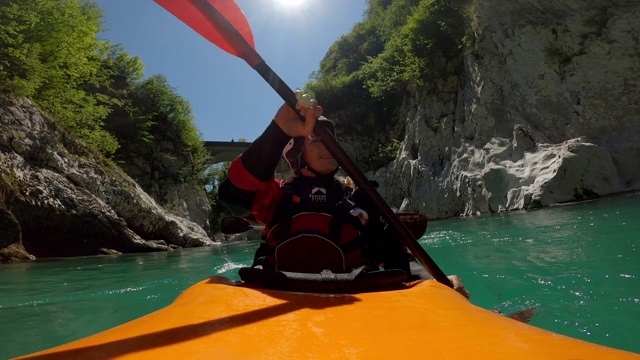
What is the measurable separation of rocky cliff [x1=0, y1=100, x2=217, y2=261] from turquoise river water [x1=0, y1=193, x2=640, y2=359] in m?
1.74

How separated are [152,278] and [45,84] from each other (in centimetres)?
925

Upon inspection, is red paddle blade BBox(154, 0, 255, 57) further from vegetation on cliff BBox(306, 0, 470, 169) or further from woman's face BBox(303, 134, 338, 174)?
vegetation on cliff BBox(306, 0, 470, 169)

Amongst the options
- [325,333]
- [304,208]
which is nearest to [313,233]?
[304,208]

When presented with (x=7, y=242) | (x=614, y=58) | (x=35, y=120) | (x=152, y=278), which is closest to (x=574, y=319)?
(x=152, y=278)

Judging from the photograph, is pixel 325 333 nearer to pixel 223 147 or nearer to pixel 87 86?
pixel 87 86

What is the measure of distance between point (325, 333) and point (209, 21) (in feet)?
5.45

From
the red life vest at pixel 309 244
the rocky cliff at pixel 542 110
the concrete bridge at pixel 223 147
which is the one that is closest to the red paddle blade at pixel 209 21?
the red life vest at pixel 309 244

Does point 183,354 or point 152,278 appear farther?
point 152,278

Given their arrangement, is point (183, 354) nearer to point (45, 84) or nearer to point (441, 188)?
point (45, 84)

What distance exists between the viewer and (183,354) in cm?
85

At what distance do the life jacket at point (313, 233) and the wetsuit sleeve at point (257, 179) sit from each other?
72mm

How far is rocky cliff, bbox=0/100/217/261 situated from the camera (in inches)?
285

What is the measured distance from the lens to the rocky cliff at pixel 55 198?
7.23m

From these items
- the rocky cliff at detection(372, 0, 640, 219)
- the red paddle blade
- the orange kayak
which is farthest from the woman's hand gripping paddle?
the rocky cliff at detection(372, 0, 640, 219)
